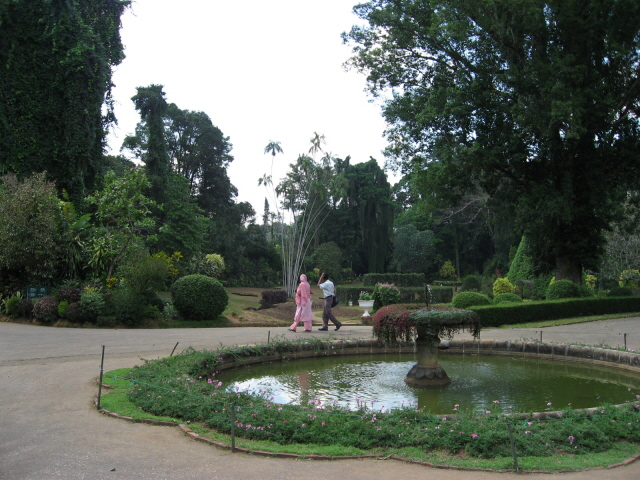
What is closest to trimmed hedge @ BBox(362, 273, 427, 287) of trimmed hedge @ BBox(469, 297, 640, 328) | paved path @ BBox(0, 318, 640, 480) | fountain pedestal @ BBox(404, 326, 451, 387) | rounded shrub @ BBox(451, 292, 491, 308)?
trimmed hedge @ BBox(469, 297, 640, 328)

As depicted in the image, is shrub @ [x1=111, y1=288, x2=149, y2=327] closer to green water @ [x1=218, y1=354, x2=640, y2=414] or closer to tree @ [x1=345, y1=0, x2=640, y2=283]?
green water @ [x1=218, y1=354, x2=640, y2=414]

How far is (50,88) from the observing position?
25906 millimetres

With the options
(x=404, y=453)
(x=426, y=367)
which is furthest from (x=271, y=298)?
(x=404, y=453)

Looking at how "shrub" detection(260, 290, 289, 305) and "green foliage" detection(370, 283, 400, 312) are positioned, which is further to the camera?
"shrub" detection(260, 290, 289, 305)

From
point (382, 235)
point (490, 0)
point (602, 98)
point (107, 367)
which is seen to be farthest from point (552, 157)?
point (382, 235)

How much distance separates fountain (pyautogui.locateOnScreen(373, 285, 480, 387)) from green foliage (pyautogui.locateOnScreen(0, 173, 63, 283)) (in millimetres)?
13640

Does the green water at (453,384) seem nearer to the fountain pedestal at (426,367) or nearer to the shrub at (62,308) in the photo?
the fountain pedestal at (426,367)

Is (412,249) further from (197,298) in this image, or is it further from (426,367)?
(426,367)

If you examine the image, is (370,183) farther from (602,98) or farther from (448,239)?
(602,98)

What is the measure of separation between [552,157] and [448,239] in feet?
128

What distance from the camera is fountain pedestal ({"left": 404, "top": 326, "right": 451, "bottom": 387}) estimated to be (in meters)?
8.68

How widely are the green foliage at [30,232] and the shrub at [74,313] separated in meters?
2.89

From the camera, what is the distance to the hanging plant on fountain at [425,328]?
8492mm

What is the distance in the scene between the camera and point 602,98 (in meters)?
20.0
